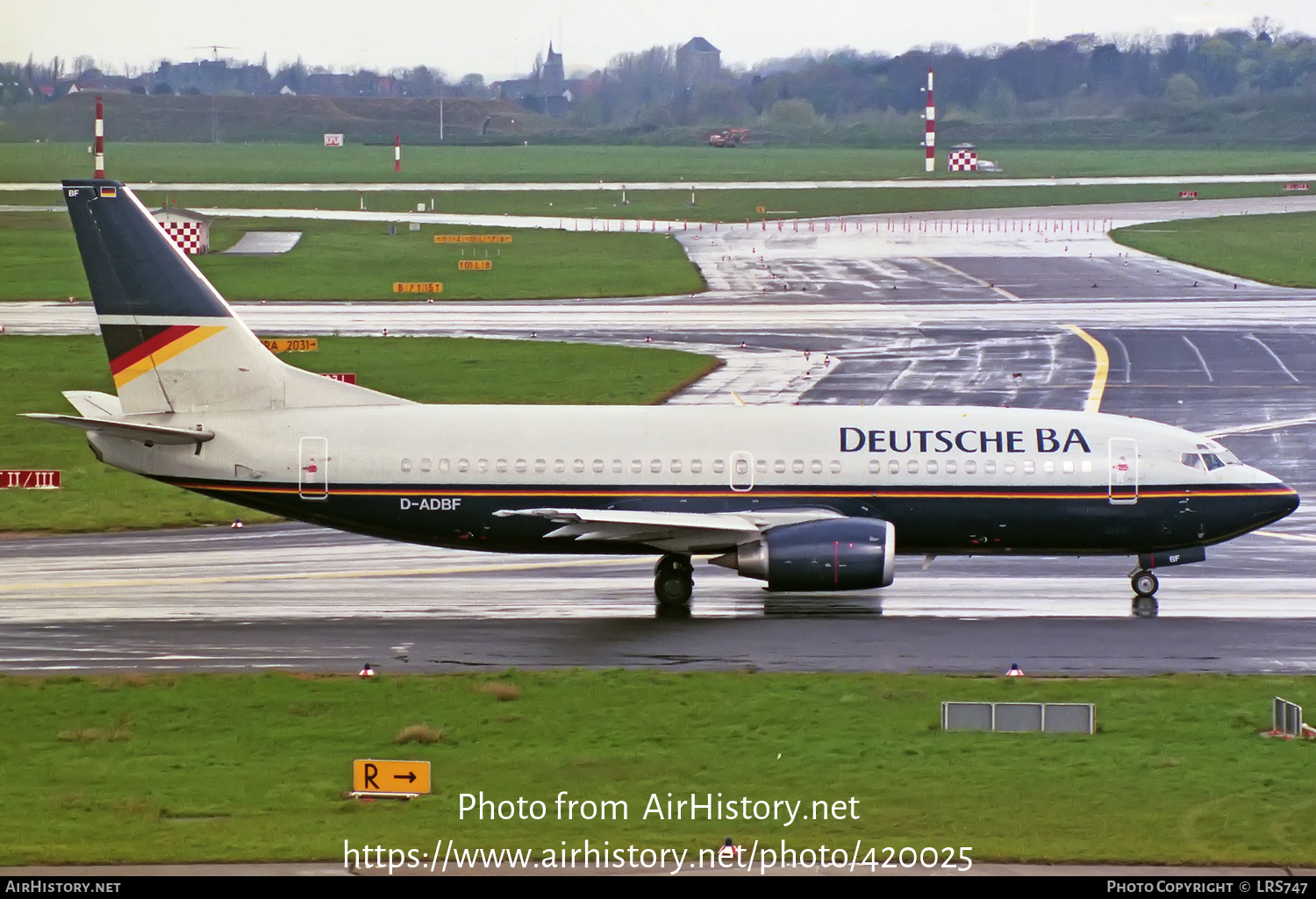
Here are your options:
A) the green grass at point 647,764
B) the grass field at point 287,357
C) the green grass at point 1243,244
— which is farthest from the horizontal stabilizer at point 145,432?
the green grass at point 1243,244

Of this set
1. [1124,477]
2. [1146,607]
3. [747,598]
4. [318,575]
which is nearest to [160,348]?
[318,575]

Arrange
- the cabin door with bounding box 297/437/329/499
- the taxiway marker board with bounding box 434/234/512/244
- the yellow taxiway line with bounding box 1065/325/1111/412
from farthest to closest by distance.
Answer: the taxiway marker board with bounding box 434/234/512/244, the yellow taxiway line with bounding box 1065/325/1111/412, the cabin door with bounding box 297/437/329/499

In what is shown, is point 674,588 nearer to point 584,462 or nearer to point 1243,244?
point 584,462

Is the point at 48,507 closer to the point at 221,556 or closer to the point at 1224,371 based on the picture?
the point at 221,556

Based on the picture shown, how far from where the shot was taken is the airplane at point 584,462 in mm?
37656

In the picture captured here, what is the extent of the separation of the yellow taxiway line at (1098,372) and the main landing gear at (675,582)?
2609cm

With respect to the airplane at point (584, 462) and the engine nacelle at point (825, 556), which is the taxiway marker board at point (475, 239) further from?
the engine nacelle at point (825, 556)

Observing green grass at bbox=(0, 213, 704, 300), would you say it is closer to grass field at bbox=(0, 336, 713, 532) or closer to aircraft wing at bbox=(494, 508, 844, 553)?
grass field at bbox=(0, 336, 713, 532)

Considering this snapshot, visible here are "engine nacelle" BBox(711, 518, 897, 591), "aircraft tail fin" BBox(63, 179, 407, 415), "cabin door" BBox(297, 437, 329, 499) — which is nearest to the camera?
"engine nacelle" BBox(711, 518, 897, 591)

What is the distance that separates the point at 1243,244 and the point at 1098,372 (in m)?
54.8

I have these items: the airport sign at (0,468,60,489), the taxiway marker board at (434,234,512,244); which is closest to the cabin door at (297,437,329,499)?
the airport sign at (0,468,60,489)

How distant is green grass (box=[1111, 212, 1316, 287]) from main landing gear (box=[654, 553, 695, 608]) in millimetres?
69755

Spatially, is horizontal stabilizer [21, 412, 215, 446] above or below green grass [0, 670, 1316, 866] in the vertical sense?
above

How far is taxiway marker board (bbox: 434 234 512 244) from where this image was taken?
124 m
